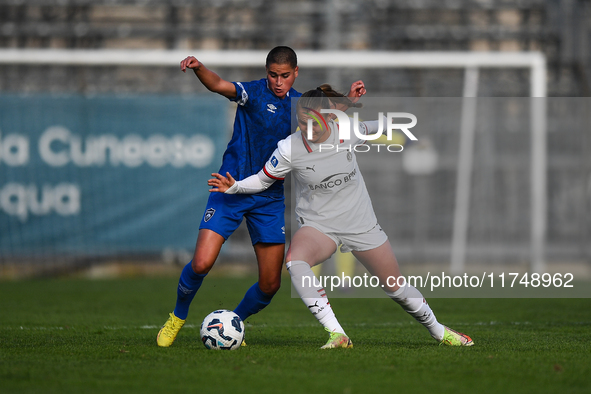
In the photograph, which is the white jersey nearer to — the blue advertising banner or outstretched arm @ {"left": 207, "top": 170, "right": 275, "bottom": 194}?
outstretched arm @ {"left": 207, "top": 170, "right": 275, "bottom": 194}

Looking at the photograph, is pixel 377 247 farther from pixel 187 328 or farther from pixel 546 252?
pixel 546 252

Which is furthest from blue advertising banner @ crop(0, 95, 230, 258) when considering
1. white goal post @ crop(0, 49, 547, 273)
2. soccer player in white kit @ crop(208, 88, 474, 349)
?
soccer player in white kit @ crop(208, 88, 474, 349)

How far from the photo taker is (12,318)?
722cm

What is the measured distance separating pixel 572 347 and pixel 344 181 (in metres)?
1.87

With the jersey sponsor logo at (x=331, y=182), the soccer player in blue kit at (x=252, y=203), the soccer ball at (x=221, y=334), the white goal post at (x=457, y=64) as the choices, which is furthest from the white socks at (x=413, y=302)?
the white goal post at (x=457, y=64)

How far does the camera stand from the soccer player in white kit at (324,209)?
4.94 m

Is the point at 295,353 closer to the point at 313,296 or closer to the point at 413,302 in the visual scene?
the point at 313,296

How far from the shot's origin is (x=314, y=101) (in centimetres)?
493

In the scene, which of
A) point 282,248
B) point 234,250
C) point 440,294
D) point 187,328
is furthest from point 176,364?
point 234,250

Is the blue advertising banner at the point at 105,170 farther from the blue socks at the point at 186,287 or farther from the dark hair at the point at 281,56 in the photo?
the dark hair at the point at 281,56

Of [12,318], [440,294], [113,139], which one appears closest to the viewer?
[12,318]

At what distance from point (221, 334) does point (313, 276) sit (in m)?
0.73

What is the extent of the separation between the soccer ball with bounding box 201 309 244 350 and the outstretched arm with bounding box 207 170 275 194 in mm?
851

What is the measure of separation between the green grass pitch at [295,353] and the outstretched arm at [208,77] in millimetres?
1675
